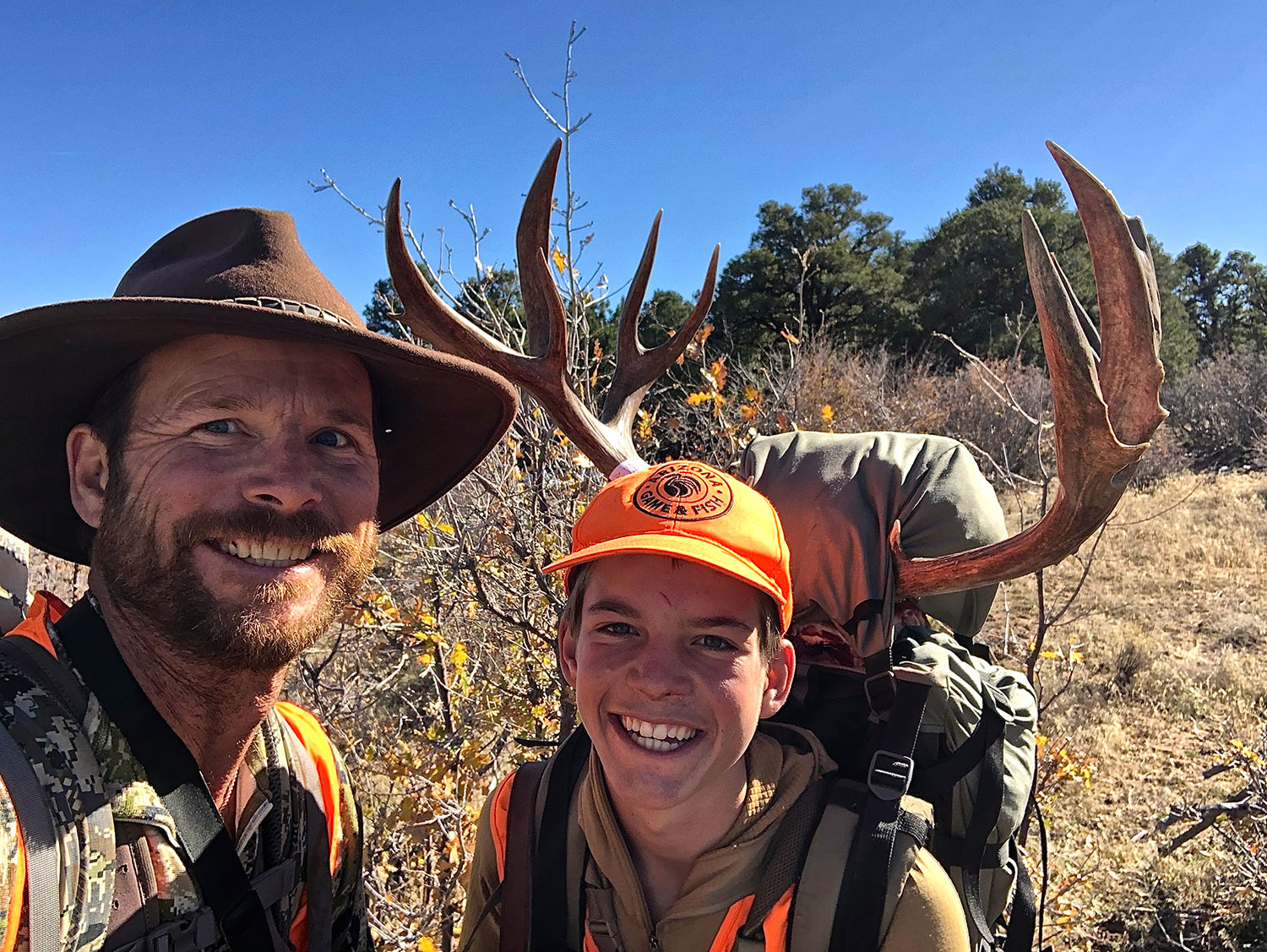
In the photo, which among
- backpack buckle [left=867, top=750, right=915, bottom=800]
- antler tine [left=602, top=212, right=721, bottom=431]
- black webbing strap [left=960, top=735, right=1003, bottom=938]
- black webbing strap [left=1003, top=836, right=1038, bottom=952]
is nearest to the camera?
backpack buckle [left=867, top=750, right=915, bottom=800]

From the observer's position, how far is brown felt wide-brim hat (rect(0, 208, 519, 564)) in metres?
1.60

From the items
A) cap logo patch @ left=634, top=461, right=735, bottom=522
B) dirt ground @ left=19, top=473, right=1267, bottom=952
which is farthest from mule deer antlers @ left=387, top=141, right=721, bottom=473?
dirt ground @ left=19, top=473, right=1267, bottom=952

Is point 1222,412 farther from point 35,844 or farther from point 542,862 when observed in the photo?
point 35,844

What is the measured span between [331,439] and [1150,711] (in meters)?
7.91

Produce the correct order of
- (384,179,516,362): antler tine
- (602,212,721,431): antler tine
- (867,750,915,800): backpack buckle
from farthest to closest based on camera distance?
(602,212,721,431): antler tine
(384,179,516,362): antler tine
(867,750,915,800): backpack buckle

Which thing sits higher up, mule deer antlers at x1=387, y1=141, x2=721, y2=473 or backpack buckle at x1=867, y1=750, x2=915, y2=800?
mule deer antlers at x1=387, y1=141, x2=721, y2=473

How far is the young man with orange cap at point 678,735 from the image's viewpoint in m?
1.57

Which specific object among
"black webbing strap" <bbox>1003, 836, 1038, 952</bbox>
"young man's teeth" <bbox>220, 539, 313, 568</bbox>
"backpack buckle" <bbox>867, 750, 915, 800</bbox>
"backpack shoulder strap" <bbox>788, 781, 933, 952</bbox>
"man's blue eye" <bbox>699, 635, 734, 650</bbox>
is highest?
"young man's teeth" <bbox>220, 539, 313, 568</bbox>

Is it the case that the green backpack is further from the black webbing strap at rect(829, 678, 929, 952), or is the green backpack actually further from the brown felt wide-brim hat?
the brown felt wide-brim hat

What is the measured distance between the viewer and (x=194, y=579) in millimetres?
1582

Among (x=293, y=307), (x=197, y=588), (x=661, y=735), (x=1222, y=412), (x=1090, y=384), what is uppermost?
(x=1222, y=412)

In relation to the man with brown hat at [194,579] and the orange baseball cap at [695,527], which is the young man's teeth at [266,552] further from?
the orange baseball cap at [695,527]

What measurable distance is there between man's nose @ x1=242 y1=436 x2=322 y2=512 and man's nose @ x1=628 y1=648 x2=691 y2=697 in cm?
74

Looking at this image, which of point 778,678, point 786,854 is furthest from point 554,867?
point 778,678
